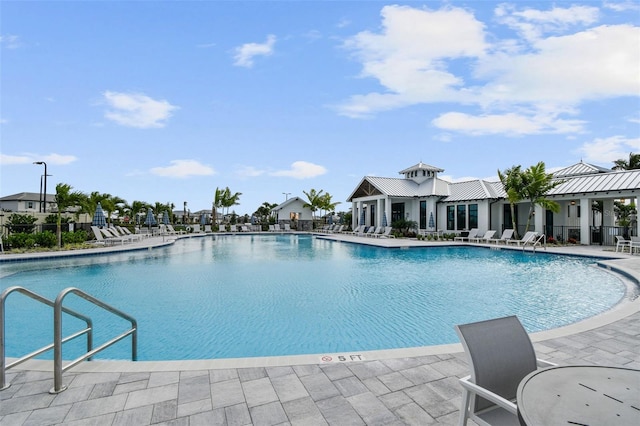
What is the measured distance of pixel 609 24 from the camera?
9.84 m

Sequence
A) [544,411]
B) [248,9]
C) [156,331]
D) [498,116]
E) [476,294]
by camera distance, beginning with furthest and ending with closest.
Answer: [498,116] < [248,9] < [476,294] < [156,331] < [544,411]

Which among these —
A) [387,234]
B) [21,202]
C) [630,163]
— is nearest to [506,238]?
[387,234]

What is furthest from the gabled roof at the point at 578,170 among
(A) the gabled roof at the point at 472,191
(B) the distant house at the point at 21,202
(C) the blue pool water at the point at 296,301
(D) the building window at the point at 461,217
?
(B) the distant house at the point at 21,202

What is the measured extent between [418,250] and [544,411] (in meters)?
17.8

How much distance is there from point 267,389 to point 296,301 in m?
5.01

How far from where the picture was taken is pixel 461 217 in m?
26.3

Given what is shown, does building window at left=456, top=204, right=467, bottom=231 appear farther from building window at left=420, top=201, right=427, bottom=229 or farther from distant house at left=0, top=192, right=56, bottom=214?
distant house at left=0, top=192, right=56, bottom=214

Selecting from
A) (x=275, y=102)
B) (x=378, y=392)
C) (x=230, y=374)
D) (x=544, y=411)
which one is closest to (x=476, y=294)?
(x=378, y=392)

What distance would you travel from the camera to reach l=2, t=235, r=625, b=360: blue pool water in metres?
5.73

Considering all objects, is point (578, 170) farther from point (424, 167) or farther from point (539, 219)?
point (424, 167)

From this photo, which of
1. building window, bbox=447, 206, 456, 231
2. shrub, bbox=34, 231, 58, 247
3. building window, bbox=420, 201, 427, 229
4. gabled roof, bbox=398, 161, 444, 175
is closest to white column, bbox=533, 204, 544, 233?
building window, bbox=447, 206, 456, 231

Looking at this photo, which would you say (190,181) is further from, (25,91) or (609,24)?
(609,24)

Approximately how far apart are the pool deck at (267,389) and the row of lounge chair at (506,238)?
16.0m

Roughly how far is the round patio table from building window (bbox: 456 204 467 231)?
25.8m
